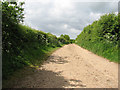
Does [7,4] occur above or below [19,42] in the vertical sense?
above

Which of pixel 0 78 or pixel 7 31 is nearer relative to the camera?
pixel 7 31

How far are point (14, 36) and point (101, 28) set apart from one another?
906 centimetres

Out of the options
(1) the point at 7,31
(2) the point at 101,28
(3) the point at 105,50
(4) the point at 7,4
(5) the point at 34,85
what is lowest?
(5) the point at 34,85

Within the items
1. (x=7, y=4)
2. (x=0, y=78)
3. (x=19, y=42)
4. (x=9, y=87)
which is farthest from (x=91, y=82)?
(x=7, y=4)

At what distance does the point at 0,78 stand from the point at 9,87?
659 millimetres

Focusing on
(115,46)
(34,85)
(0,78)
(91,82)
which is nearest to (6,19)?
(0,78)

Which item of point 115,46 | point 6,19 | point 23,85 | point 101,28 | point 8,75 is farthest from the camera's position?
point 101,28

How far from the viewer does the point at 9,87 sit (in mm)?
3375

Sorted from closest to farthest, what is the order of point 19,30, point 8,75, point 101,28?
point 19,30 → point 8,75 → point 101,28

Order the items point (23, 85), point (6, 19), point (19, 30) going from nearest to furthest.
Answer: point (6, 19), point (23, 85), point (19, 30)

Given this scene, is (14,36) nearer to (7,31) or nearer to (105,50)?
(7,31)

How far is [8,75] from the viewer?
4.18 metres

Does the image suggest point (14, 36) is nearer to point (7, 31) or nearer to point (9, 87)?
point (7, 31)

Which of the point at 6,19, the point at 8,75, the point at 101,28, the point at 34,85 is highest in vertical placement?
the point at 101,28
